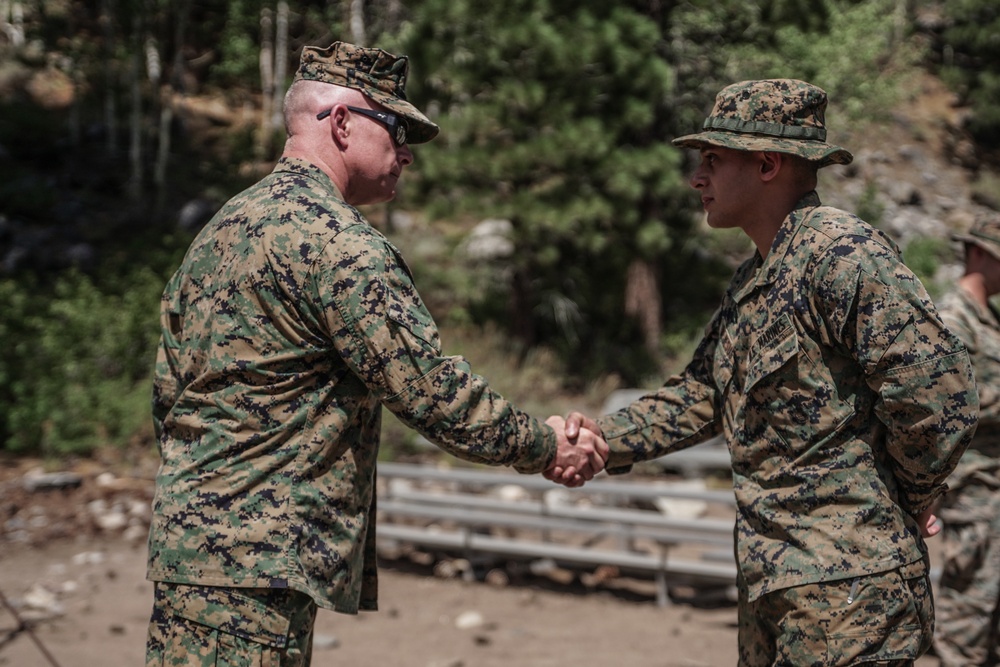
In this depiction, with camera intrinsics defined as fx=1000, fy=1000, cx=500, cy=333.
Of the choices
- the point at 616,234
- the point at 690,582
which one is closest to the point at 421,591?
the point at 690,582

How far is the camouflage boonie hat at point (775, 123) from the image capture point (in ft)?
9.26

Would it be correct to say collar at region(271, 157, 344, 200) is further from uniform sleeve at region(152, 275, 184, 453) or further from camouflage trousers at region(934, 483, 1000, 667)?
camouflage trousers at region(934, 483, 1000, 667)

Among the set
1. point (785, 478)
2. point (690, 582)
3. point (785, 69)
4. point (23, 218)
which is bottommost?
point (23, 218)

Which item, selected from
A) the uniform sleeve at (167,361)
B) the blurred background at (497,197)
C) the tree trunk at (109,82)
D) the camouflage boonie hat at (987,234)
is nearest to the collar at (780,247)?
the uniform sleeve at (167,361)

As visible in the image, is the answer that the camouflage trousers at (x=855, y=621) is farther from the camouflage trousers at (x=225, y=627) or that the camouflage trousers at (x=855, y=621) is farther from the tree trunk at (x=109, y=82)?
the tree trunk at (x=109, y=82)

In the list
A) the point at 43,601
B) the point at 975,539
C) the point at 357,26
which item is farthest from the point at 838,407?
the point at 357,26

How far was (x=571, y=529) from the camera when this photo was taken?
6.82 meters

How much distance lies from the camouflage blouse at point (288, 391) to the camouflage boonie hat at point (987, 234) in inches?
114

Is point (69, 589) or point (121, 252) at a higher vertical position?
point (69, 589)

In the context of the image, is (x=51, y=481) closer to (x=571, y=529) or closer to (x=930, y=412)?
(x=571, y=529)

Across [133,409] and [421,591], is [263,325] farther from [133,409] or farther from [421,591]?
[133,409]

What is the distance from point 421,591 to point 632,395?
493 centimetres

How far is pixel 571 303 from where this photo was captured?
1551 centimetres

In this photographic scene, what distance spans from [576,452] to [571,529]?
3.51 meters
